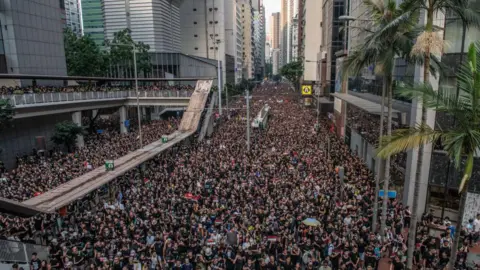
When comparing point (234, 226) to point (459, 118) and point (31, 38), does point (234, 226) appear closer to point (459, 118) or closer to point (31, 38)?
point (459, 118)

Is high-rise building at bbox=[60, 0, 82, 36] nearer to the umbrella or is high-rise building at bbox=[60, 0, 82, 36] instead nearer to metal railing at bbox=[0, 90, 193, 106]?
metal railing at bbox=[0, 90, 193, 106]

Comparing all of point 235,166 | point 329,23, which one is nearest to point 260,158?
point 235,166

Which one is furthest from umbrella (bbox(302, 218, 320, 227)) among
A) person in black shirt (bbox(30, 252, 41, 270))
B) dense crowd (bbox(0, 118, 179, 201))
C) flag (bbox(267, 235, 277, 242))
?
dense crowd (bbox(0, 118, 179, 201))

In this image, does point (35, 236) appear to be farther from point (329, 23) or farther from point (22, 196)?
point (329, 23)

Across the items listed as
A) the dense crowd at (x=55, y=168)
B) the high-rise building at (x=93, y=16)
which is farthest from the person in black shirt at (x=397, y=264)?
the high-rise building at (x=93, y=16)

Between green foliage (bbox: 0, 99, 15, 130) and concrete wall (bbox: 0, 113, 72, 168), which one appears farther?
concrete wall (bbox: 0, 113, 72, 168)

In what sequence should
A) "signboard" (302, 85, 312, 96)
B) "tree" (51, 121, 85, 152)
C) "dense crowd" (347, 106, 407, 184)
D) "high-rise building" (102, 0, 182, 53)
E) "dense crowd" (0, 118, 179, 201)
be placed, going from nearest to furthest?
"dense crowd" (0, 118, 179, 201) < "dense crowd" (347, 106, 407, 184) < "tree" (51, 121, 85, 152) < "signboard" (302, 85, 312, 96) < "high-rise building" (102, 0, 182, 53)
